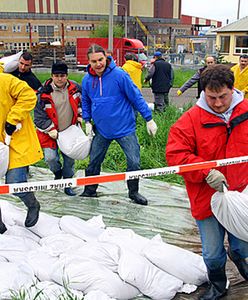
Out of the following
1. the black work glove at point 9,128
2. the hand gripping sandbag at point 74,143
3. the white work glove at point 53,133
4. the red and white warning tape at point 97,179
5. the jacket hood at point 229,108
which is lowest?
the hand gripping sandbag at point 74,143

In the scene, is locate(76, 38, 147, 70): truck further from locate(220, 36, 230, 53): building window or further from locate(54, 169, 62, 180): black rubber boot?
locate(54, 169, 62, 180): black rubber boot

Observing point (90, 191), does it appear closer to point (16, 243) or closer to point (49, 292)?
point (16, 243)

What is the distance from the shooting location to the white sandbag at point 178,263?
275cm

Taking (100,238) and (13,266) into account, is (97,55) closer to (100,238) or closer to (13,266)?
(100,238)

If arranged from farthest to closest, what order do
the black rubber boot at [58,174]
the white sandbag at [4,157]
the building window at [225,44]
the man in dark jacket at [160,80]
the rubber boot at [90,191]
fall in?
1. the building window at [225,44]
2. the man in dark jacket at [160,80]
3. the black rubber boot at [58,174]
4. the rubber boot at [90,191]
5. the white sandbag at [4,157]

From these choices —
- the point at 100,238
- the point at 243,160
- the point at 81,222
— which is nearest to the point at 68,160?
the point at 81,222

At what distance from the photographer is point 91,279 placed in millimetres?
2549

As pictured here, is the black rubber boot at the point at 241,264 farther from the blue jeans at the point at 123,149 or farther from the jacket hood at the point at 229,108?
the blue jeans at the point at 123,149

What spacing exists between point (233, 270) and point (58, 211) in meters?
1.65

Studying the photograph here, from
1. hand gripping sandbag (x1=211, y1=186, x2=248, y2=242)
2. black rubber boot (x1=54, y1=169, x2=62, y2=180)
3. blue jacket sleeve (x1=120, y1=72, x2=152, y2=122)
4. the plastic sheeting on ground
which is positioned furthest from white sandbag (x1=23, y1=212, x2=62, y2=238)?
hand gripping sandbag (x1=211, y1=186, x2=248, y2=242)

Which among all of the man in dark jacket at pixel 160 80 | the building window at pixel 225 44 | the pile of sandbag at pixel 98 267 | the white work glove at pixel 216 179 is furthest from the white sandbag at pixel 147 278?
the building window at pixel 225 44

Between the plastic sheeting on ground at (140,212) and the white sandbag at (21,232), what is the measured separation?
1.9 inches

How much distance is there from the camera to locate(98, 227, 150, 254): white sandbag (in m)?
2.94

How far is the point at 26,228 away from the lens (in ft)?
11.0
